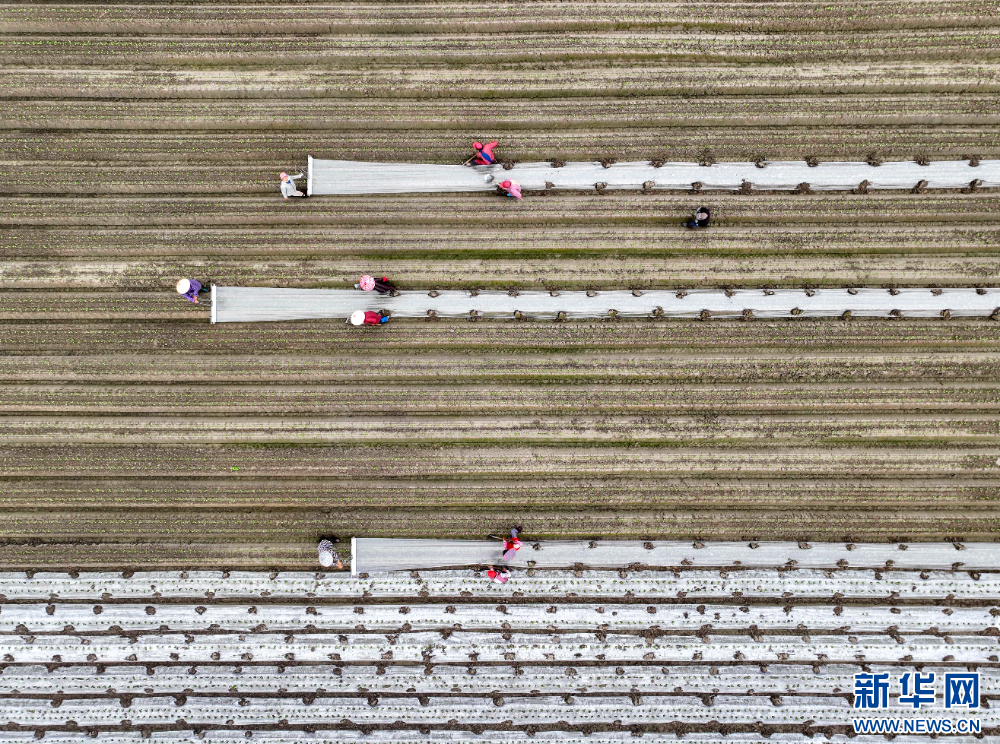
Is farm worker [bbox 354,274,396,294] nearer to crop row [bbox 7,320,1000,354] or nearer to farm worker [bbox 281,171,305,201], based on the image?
crop row [bbox 7,320,1000,354]

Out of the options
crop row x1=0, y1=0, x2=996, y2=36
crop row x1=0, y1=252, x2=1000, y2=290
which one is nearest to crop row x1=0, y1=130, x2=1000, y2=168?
crop row x1=0, y1=252, x2=1000, y2=290

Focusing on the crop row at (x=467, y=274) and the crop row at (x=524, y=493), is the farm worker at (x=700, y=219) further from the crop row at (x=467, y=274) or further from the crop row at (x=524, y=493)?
the crop row at (x=524, y=493)

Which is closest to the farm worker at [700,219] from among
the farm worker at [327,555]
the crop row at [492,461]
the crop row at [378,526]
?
the crop row at [492,461]

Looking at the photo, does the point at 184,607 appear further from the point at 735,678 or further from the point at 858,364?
the point at 858,364

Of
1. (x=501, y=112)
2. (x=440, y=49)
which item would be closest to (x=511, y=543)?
(x=501, y=112)

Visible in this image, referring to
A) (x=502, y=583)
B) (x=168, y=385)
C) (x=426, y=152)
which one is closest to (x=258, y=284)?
(x=168, y=385)
